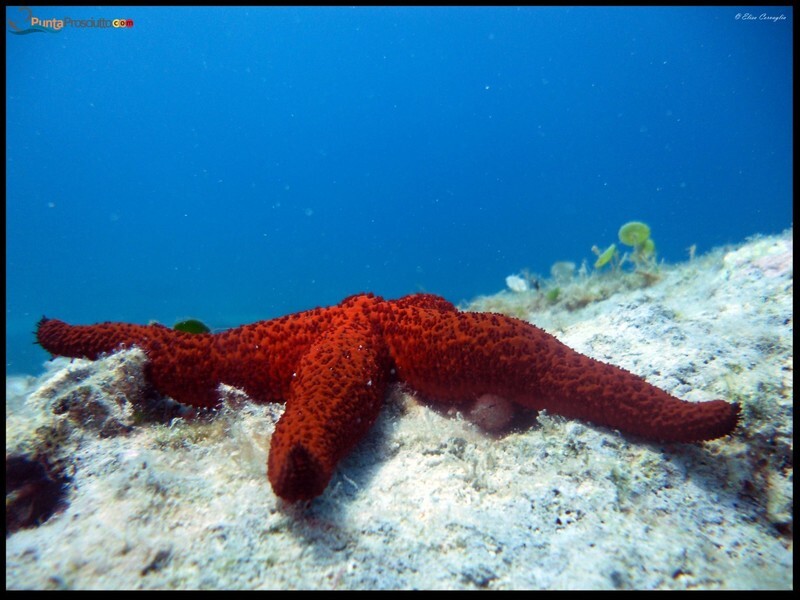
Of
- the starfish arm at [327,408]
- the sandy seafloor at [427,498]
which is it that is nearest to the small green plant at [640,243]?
the sandy seafloor at [427,498]

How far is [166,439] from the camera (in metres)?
3.36

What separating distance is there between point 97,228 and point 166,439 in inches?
6662

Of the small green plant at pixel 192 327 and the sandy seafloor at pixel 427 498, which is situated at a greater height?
the small green plant at pixel 192 327

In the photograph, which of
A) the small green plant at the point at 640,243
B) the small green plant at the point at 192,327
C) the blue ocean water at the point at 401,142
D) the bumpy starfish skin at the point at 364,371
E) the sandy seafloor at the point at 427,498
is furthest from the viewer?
the blue ocean water at the point at 401,142

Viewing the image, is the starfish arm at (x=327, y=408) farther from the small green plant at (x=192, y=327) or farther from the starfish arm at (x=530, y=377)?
the small green plant at (x=192, y=327)

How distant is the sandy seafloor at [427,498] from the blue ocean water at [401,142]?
87.9 metres

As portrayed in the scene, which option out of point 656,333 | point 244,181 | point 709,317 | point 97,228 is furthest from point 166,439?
point 97,228

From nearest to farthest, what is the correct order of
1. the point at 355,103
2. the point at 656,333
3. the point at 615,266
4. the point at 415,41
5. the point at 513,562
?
1. the point at 513,562
2. the point at 656,333
3. the point at 615,266
4. the point at 415,41
5. the point at 355,103

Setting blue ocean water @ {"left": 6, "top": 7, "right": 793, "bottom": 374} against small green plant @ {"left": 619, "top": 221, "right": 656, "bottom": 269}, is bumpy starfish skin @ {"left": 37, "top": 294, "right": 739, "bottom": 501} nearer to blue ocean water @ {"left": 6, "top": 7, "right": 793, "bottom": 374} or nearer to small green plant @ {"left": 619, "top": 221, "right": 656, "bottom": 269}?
small green plant @ {"left": 619, "top": 221, "right": 656, "bottom": 269}

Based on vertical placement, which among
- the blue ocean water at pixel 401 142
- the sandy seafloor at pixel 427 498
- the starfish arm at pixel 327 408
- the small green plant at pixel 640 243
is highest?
the blue ocean water at pixel 401 142

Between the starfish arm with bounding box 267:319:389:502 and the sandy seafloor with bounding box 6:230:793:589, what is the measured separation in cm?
32

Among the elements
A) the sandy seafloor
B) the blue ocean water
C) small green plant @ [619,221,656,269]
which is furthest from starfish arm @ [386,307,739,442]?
the blue ocean water

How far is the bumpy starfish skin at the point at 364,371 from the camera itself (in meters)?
2.73
